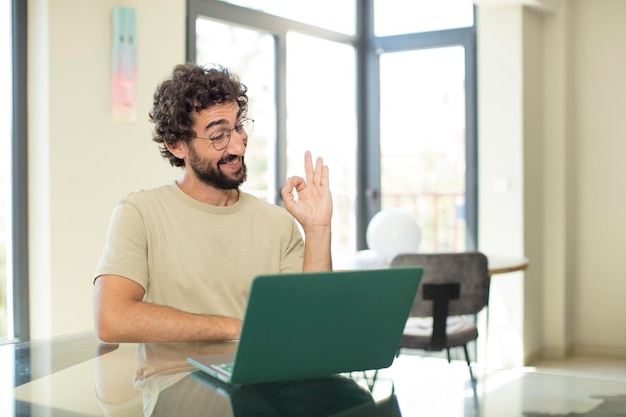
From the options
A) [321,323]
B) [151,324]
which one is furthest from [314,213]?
[321,323]

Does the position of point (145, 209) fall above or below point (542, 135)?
below

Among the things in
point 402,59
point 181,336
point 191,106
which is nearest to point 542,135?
point 402,59

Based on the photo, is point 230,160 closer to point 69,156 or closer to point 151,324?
point 151,324

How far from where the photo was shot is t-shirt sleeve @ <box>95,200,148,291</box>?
1.75 meters

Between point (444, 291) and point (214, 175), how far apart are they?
166 centimetres

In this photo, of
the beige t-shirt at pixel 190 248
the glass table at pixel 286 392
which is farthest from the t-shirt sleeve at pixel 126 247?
the glass table at pixel 286 392

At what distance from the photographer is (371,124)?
5582mm

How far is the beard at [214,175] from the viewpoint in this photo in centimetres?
193

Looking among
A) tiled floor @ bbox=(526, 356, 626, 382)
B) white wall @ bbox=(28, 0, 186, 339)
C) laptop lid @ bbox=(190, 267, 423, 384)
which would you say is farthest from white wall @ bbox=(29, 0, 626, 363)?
laptop lid @ bbox=(190, 267, 423, 384)

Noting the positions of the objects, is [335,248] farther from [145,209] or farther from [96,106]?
[145,209]

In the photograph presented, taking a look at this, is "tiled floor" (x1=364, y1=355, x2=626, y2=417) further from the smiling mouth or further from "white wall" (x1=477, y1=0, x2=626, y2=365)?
"white wall" (x1=477, y1=0, x2=626, y2=365)

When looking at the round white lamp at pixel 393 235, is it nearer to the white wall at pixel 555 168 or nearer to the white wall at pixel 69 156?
the white wall at pixel 69 156

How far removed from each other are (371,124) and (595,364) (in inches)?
82.7

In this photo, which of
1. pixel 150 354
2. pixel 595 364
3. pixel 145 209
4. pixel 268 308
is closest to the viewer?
pixel 268 308
